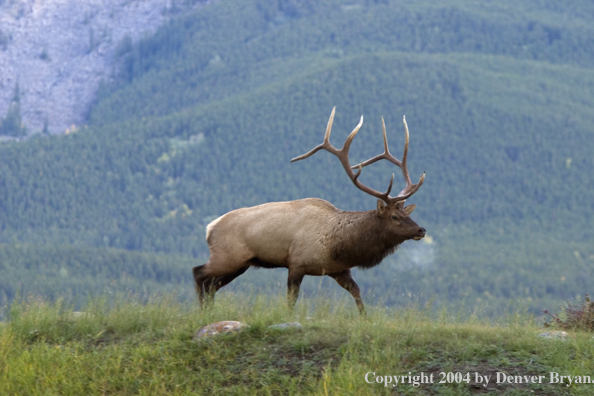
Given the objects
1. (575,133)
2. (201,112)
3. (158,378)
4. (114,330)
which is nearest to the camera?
(158,378)

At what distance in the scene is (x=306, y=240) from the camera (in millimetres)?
11734

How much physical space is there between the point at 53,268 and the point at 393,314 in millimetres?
98796

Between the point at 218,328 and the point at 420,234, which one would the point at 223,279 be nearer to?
the point at 218,328

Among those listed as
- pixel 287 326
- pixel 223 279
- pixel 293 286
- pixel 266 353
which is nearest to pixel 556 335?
pixel 287 326

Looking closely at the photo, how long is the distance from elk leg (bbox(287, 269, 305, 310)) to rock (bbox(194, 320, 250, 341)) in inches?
54.3

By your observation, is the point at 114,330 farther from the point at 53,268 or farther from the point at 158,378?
the point at 53,268

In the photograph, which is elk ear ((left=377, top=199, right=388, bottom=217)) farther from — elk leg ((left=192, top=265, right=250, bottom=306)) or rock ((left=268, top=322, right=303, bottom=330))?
rock ((left=268, top=322, right=303, bottom=330))

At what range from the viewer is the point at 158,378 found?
9297 mm

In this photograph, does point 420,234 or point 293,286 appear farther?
point 420,234

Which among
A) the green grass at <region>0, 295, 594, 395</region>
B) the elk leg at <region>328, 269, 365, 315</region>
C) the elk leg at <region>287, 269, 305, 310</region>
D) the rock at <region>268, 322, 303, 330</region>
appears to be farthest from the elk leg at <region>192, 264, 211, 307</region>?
the rock at <region>268, 322, 303, 330</region>

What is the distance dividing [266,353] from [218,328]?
0.65m

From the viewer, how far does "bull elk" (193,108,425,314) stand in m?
11.7

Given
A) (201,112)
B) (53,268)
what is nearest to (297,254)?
(53,268)

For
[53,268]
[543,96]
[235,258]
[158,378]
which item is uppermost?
[543,96]
